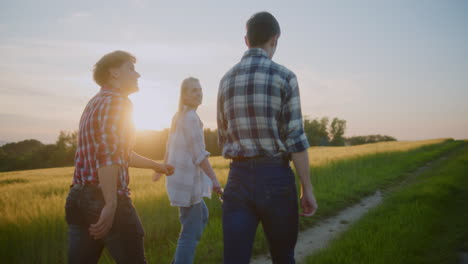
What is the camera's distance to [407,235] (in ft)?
17.0

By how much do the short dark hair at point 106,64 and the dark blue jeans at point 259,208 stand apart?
1134 millimetres

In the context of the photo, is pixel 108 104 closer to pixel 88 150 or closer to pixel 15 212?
pixel 88 150

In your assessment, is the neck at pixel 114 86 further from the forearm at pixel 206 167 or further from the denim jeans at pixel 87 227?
the forearm at pixel 206 167

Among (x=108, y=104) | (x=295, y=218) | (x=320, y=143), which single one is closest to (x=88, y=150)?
(x=108, y=104)

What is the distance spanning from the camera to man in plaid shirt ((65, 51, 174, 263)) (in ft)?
6.55

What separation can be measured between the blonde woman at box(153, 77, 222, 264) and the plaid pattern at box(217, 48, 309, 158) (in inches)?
53.9

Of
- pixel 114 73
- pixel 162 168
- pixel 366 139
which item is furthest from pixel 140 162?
pixel 366 139

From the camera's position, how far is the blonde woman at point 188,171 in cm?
336

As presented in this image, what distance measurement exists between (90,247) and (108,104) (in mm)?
1001

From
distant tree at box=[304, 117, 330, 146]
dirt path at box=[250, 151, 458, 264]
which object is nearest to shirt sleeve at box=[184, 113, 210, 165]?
dirt path at box=[250, 151, 458, 264]

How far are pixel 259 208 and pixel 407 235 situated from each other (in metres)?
4.41

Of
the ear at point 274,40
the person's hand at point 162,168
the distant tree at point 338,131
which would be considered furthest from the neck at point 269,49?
the distant tree at point 338,131

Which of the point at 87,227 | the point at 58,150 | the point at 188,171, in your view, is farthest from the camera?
the point at 58,150

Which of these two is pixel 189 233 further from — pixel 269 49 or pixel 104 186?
pixel 269 49
